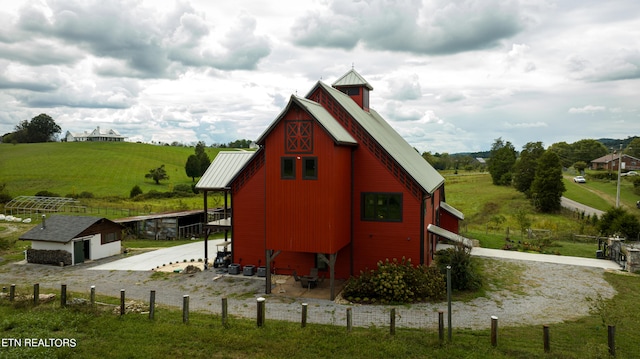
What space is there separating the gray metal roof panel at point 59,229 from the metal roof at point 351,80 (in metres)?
18.0

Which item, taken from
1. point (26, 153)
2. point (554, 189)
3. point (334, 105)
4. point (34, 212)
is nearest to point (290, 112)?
point (334, 105)

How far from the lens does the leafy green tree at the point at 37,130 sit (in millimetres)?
108688

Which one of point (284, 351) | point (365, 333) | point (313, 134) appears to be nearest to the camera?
point (284, 351)

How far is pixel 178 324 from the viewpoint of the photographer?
42.7ft

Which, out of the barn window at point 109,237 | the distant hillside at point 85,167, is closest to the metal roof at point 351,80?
the barn window at point 109,237

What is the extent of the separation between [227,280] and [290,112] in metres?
8.88

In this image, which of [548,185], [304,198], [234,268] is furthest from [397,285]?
[548,185]

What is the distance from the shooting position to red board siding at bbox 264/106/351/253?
56.6ft

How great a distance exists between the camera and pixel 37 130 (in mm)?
110688

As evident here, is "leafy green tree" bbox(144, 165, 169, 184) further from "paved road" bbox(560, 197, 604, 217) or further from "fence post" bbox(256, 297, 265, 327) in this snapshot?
"fence post" bbox(256, 297, 265, 327)

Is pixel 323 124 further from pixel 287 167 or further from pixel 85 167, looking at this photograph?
pixel 85 167

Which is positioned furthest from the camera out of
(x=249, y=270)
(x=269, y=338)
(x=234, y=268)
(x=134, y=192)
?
(x=134, y=192)

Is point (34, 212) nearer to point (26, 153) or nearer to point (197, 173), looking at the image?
point (197, 173)

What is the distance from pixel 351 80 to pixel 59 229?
67.8 ft
